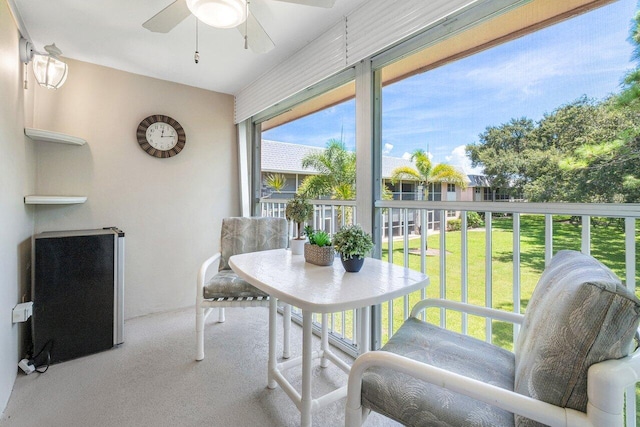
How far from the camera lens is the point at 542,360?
0.72 metres

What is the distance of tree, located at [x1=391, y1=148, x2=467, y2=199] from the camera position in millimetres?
1666

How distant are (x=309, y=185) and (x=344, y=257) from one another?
1.35 metres

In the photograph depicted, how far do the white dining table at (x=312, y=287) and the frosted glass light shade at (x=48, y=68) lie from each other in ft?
6.23

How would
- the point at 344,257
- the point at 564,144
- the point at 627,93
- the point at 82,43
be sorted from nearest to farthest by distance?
the point at 627,93 → the point at 564,144 → the point at 344,257 → the point at 82,43

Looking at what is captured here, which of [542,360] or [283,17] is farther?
[283,17]

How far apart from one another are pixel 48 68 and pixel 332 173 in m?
2.16

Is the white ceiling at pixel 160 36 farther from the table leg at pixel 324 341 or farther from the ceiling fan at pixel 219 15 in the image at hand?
the table leg at pixel 324 341

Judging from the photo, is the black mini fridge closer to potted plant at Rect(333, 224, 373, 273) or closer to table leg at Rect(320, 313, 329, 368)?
table leg at Rect(320, 313, 329, 368)

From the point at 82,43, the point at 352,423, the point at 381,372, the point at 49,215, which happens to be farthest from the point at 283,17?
the point at 49,215

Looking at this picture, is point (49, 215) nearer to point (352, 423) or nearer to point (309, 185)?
point (309, 185)

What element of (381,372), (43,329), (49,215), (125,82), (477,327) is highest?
(125,82)

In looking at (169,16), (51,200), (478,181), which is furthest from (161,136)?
(478,181)

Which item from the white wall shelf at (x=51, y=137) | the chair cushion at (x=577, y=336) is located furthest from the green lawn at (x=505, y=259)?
the white wall shelf at (x=51, y=137)

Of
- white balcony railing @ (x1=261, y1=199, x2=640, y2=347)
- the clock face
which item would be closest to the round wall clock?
Answer: the clock face
